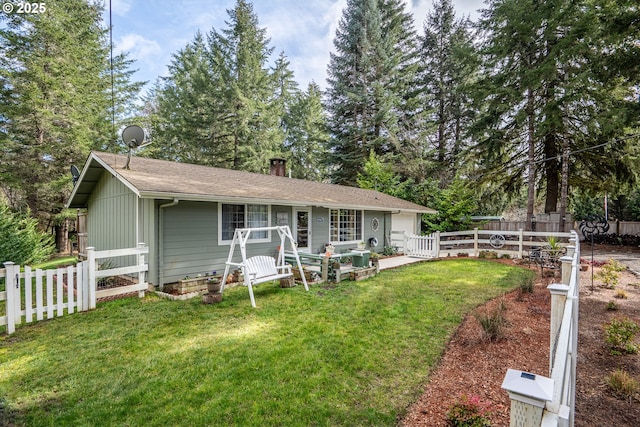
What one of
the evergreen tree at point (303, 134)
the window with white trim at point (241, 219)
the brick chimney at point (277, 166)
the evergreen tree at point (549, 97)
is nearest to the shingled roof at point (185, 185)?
the window with white trim at point (241, 219)

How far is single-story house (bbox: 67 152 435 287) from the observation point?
6832mm

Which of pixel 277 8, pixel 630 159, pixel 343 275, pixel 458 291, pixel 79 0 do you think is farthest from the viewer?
pixel 79 0

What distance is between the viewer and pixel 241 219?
334 inches

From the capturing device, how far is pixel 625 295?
233 inches

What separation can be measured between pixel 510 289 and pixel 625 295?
1925 mm

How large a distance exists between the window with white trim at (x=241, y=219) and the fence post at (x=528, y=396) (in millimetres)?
7540

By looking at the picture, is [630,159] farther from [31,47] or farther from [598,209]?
[31,47]

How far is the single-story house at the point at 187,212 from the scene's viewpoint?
6832 mm

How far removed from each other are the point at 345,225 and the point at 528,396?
10.5 m

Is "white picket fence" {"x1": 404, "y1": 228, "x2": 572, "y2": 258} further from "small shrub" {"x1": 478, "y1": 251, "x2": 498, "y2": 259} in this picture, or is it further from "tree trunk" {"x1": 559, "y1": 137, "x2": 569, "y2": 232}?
"tree trunk" {"x1": 559, "y1": 137, "x2": 569, "y2": 232}

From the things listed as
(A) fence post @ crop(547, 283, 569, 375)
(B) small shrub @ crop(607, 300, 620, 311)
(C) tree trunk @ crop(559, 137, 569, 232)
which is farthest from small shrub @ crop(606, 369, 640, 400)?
(C) tree trunk @ crop(559, 137, 569, 232)

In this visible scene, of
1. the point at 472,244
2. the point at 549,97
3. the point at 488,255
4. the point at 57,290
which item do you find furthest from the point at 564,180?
the point at 57,290

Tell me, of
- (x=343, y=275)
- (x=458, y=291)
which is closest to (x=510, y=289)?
(x=458, y=291)

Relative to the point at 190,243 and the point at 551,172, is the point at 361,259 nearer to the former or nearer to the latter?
the point at 190,243
